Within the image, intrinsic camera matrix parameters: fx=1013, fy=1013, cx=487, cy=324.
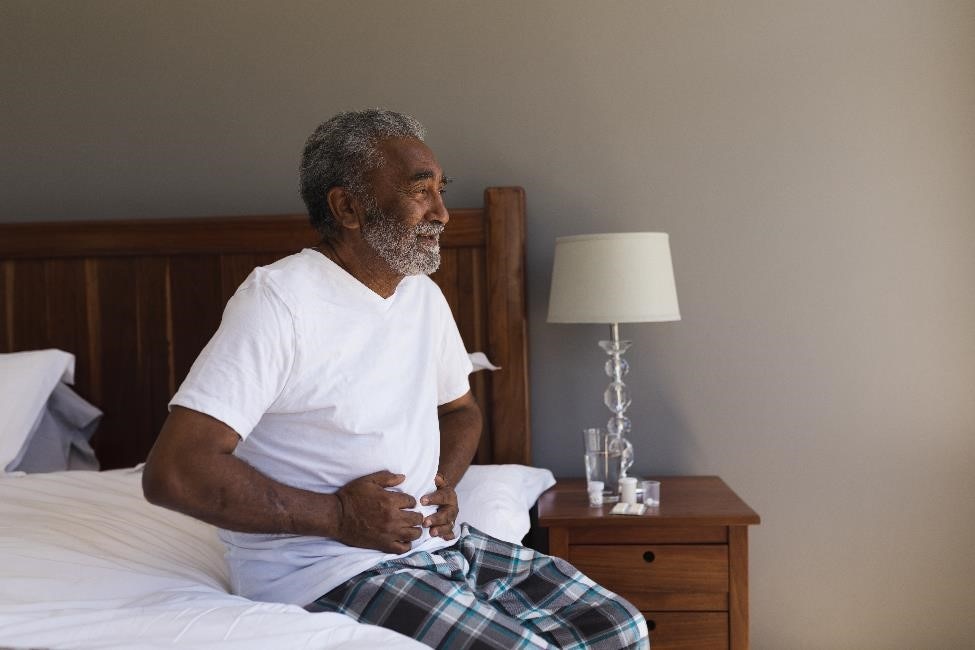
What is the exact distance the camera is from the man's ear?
5.74 ft

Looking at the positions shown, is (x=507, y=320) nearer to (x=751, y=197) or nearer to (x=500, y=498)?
(x=500, y=498)

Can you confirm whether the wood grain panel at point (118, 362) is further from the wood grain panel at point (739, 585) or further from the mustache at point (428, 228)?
the wood grain panel at point (739, 585)

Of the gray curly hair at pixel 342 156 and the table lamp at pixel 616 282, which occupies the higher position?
the gray curly hair at pixel 342 156

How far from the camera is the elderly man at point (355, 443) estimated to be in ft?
4.75

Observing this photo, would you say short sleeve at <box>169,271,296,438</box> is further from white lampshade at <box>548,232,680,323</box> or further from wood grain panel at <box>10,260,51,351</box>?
wood grain panel at <box>10,260,51,351</box>

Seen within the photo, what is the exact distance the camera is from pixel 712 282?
2.66 metres

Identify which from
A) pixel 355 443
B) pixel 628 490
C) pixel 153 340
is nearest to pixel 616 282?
pixel 628 490

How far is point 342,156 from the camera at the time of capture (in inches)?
69.0

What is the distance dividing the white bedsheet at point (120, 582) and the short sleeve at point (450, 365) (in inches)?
20.4

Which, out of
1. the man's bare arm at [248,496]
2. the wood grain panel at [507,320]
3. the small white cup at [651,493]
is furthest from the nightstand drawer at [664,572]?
the man's bare arm at [248,496]

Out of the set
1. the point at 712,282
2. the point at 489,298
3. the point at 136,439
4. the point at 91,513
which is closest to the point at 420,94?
the point at 489,298

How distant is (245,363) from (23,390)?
4.07ft

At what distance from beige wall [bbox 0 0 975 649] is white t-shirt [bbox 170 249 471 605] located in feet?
3.52

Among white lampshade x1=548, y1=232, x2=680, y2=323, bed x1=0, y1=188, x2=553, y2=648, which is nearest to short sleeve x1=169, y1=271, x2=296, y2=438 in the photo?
bed x1=0, y1=188, x2=553, y2=648
